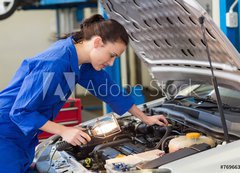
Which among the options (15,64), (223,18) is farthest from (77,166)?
(15,64)

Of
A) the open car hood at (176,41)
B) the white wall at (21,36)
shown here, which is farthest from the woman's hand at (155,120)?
the white wall at (21,36)

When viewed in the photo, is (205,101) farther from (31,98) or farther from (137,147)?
(31,98)

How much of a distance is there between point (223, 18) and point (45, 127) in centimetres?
141

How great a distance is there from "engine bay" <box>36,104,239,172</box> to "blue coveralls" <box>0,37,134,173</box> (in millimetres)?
159

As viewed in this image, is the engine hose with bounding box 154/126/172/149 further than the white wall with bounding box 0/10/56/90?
No

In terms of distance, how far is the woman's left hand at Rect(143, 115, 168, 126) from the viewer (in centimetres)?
196

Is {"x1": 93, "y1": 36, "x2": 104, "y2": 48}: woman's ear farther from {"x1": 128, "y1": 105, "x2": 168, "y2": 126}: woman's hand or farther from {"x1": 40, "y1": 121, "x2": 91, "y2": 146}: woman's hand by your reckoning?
{"x1": 128, "y1": 105, "x2": 168, "y2": 126}: woman's hand

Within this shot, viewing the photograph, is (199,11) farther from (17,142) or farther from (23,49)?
(23,49)

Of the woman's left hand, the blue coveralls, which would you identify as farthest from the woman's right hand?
the woman's left hand

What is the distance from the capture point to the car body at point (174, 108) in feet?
4.51

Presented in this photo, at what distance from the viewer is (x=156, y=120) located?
1.97 metres

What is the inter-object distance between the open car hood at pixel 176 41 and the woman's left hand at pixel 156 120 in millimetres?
310

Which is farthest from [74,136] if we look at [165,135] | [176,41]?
[176,41]

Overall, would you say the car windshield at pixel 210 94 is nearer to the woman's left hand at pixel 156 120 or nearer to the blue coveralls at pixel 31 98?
the woman's left hand at pixel 156 120
